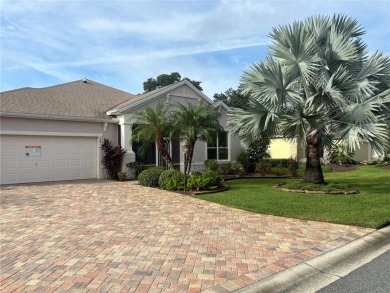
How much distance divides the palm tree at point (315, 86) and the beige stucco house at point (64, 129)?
5.72 metres

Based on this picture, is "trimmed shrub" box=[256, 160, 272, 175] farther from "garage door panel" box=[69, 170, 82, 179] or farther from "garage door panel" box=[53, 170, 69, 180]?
"garage door panel" box=[53, 170, 69, 180]

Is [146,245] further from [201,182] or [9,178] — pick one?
[9,178]

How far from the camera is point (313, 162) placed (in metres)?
12.4

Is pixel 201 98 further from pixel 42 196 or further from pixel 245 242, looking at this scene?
pixel 245 242

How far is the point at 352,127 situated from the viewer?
→ 10.8 metres

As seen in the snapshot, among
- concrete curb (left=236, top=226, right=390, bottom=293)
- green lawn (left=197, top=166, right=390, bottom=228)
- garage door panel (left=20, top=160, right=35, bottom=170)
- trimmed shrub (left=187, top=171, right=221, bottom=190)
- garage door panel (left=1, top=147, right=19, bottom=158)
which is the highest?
garage door panel (left=1, top=147, right=19, bottom=158)

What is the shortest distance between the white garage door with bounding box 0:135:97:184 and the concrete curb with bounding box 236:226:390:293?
1293cm

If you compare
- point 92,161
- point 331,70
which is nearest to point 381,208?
point 331,70

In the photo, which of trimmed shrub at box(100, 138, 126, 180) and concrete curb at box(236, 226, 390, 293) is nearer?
concrete curb at box(236, 226, 390, 293)

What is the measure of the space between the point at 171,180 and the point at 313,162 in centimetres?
533

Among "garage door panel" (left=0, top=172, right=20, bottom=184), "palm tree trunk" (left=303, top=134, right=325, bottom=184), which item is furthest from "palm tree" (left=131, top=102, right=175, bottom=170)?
"palm tree trunk" (left=303, top=134, right=325, bottom=184)

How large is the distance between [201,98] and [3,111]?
1033cm

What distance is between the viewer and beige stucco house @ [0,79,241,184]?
14.1 metres

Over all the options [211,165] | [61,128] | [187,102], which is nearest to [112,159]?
[61,128]
